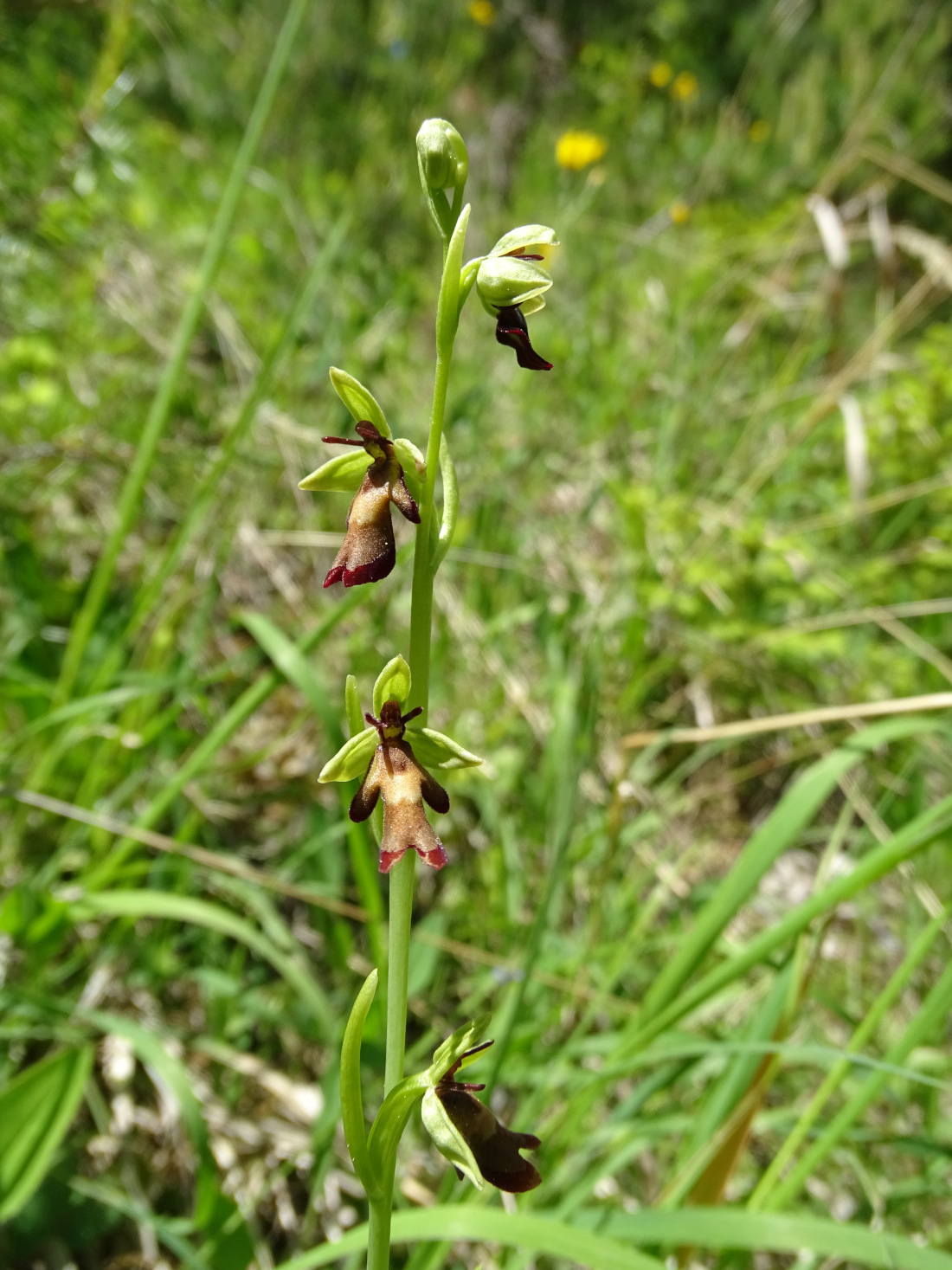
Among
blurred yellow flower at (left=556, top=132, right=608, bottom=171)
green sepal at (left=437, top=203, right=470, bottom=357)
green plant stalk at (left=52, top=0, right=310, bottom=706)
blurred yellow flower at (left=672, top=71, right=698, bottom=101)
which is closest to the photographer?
green sepal at (left=437, top=203, right=470, bottom=357)

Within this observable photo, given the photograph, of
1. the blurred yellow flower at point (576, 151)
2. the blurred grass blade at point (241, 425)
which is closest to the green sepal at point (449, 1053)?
the blurred grass blade at point (241, 425)

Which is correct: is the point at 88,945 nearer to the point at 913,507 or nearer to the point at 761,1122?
the point at 761,1122

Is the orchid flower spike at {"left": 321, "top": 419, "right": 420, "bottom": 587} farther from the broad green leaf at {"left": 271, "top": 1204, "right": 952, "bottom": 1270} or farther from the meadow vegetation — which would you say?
the broad green leaf at {"left": 271, "top": 1204, "right": 952, "bottom": 1270}

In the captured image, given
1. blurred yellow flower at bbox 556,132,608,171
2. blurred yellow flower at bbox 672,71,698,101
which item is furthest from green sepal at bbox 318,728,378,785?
blurred yellow flower at bbox 672,71,698,101

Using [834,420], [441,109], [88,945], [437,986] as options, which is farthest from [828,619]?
[441,109]

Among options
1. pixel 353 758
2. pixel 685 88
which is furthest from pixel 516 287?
pixel 685 88

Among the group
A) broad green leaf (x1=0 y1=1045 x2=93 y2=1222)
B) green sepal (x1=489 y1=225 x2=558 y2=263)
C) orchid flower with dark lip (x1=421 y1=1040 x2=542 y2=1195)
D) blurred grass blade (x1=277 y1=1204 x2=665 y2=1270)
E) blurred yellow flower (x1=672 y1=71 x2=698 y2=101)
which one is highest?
blurred yellow flower (x1=672 y1=71 x2=698 y2=101)

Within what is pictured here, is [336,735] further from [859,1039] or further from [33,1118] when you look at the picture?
[859,1039]

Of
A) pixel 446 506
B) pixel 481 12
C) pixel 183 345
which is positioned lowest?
pixel 183 345
